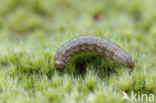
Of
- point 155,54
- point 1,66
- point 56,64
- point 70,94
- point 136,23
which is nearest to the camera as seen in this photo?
point 70,94

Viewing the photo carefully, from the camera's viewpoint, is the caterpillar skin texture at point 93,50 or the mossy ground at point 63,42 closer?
the mossy ground at point 63,42

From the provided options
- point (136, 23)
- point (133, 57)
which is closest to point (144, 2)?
point (136, 23)

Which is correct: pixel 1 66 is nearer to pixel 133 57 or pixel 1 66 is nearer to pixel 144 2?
pixel 133 57

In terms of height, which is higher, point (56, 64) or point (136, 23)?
point (136, 23)

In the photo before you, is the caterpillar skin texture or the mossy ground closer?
the mossy ground
